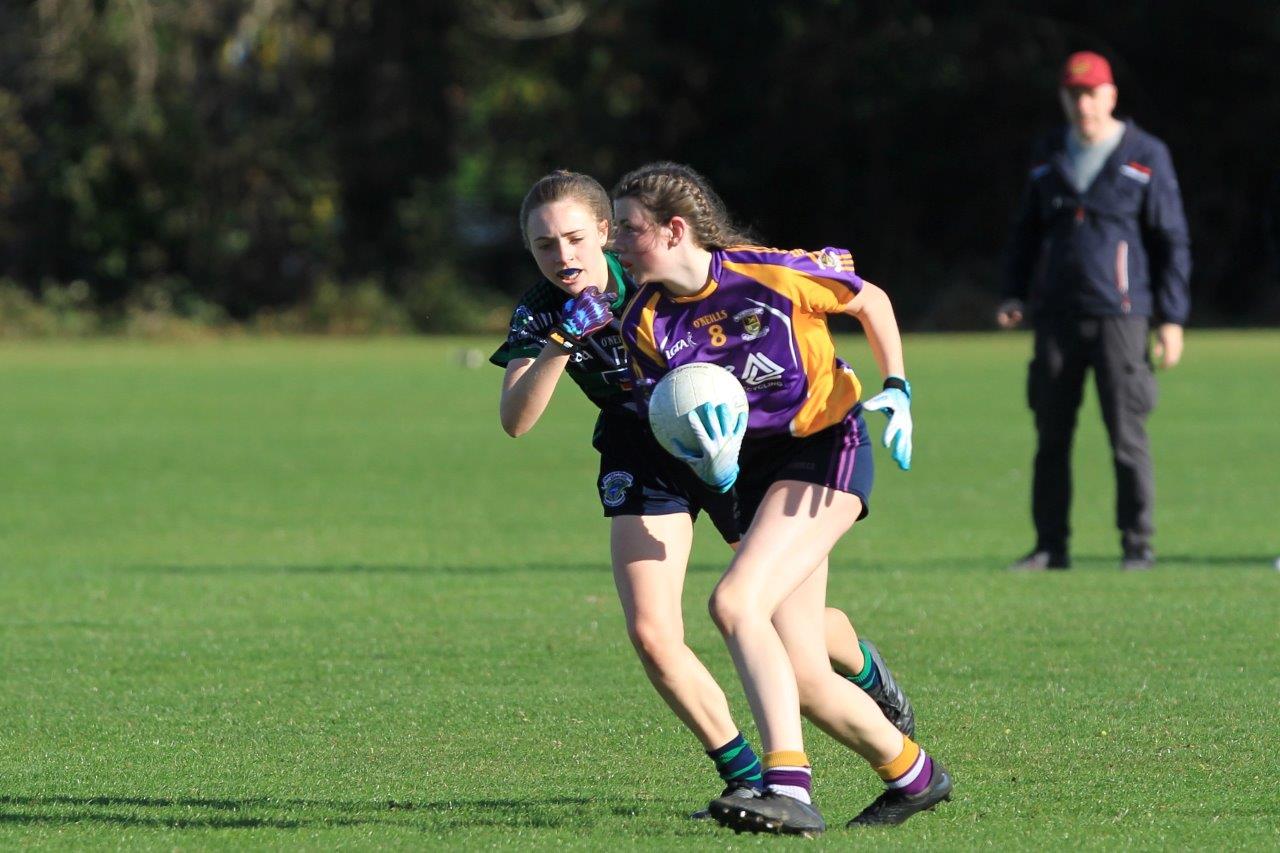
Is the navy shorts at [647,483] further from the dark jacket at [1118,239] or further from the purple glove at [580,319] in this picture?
the dark jacket at [1118,239]

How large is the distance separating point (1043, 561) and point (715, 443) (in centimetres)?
578

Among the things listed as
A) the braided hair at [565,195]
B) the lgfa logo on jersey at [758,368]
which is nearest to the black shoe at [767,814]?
the lgfa logo on jersey at [758,368]

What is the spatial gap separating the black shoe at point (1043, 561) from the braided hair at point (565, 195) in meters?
5.41

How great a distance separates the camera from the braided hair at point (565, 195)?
213 inches

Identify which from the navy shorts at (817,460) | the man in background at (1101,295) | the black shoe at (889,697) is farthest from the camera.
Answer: the man in background at (1101,295)

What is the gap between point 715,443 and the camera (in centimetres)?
500

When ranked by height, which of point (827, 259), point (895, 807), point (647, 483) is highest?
point (827, 259)

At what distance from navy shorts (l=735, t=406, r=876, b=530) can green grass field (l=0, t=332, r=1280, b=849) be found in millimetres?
891

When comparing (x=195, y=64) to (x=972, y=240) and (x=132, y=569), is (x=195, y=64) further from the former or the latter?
(x=132, y=569)

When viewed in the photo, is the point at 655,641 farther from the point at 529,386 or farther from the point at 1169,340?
the point at 1169,340

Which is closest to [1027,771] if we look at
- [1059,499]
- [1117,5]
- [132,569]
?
[1059,499]

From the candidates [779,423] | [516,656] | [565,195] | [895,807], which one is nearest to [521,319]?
[565,195]

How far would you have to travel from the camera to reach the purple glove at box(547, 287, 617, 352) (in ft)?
17.0

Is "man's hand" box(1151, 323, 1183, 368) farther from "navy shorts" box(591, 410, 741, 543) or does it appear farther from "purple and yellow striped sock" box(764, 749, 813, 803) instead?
"purple and yellow striped sock" box(764, 749, 813, 803)
